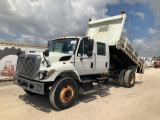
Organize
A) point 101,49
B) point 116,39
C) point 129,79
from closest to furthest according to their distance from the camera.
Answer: point 101,49, point 116,39, point 129,79

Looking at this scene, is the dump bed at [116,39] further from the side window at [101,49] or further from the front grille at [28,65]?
the front grille at [28,65]

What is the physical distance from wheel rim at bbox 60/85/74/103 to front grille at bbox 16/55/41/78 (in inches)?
45.9

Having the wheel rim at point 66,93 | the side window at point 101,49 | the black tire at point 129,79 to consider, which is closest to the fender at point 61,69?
the wheel rim at point 66,93

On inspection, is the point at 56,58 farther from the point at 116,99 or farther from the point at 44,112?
the point at 116,99

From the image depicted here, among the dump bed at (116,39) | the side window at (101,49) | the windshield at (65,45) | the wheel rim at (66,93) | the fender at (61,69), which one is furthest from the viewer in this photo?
the dump bed at (116,39)

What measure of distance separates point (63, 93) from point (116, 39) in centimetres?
475

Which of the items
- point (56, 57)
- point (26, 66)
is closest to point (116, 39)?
point (56, 57)

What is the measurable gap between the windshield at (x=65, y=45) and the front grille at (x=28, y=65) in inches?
51.9

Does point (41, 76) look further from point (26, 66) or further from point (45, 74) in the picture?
point (26, 66)

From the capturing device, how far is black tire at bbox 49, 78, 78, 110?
5344 mm

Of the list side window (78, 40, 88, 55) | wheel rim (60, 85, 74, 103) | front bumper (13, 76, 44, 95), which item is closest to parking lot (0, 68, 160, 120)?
wheel rim (60, 85, 74, 103)

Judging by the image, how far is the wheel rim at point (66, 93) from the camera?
5547mm

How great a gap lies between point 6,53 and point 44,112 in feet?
25.7

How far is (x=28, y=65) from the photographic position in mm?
5734
